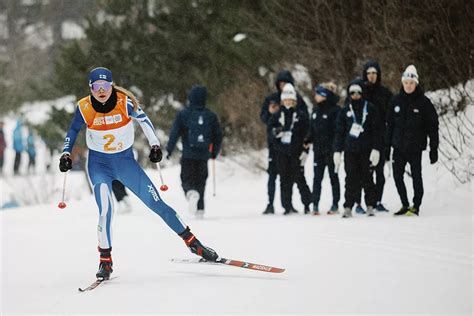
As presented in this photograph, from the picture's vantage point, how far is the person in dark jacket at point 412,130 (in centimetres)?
1126

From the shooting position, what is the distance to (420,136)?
11305 millimetres

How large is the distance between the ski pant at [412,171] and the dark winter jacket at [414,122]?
0.25ft

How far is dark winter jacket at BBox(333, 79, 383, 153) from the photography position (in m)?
11.7

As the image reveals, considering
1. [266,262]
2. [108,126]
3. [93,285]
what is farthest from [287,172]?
[93,285]

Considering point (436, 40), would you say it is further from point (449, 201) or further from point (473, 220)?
point (473, 220)

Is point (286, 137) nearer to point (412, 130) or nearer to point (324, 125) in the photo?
point (324, 125)

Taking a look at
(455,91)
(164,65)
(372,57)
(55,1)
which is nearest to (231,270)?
(455,91)

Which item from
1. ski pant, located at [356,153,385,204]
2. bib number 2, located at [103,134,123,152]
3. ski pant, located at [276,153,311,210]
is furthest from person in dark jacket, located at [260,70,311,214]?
bib number 2, located at [103,134,123,152]

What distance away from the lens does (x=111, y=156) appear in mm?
7949

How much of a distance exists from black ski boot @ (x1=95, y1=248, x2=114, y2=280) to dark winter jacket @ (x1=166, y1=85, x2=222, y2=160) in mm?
5376

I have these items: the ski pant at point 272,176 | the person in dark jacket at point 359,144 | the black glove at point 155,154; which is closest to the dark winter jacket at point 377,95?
the person in dark jacket at point 359,144

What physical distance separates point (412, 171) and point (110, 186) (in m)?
4.73

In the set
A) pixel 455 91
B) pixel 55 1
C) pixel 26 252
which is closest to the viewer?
pixel 26 252

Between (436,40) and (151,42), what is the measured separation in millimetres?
12517
